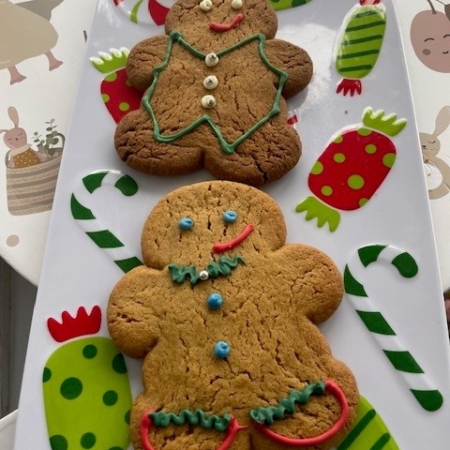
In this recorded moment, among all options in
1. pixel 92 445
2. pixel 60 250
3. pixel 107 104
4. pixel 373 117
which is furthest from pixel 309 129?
pixel 92 445

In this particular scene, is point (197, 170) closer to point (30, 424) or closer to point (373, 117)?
point (373, 117)

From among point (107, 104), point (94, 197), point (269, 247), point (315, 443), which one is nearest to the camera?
point (315, 443)

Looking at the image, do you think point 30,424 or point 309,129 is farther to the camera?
point 309,129

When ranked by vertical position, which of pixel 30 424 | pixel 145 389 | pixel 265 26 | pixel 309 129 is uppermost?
pixel 265 26

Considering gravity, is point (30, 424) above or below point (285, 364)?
below

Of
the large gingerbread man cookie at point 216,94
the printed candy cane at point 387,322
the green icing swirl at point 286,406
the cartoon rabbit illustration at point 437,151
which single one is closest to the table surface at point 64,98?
the cartoon rabbit illustration at point 437,151

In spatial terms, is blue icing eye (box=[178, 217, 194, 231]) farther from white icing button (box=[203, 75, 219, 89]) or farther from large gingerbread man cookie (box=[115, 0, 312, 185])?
white icing button (box=[203, 75, 219, 89])

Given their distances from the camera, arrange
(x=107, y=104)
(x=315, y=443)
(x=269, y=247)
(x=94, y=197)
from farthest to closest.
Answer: (x=107, y=104)
(x=94, y=197)
(x=269, y=247)
(x=315, y=443)
